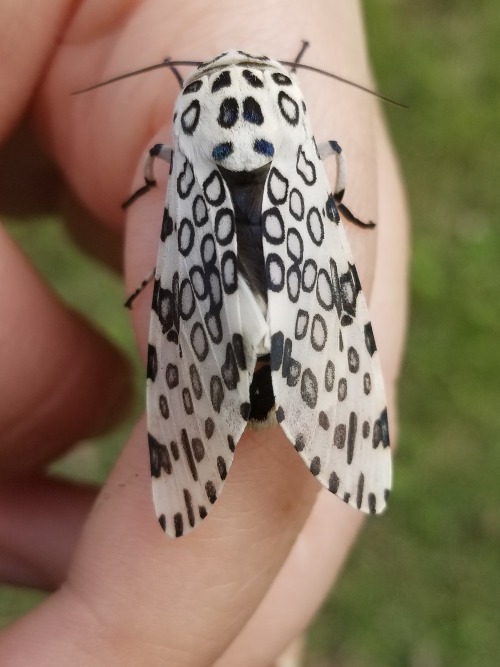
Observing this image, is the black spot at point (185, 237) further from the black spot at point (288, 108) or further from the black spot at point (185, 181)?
the black spot at point (288, 108)

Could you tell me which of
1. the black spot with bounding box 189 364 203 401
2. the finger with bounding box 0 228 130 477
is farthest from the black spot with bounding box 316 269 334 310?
the finger with bounding box 0 228 130 477

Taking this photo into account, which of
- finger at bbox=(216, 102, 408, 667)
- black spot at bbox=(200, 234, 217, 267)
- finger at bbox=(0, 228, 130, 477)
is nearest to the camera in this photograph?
black spot at bbox=(200, 234, 217, 267)

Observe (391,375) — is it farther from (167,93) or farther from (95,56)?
(95,56)

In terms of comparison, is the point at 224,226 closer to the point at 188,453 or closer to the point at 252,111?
the point at 252,111

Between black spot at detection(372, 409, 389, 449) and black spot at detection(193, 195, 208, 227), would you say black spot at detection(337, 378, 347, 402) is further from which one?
black spot at detection(193, 195, 208, 227)

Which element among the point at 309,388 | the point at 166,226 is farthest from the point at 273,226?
the point at 309,388
